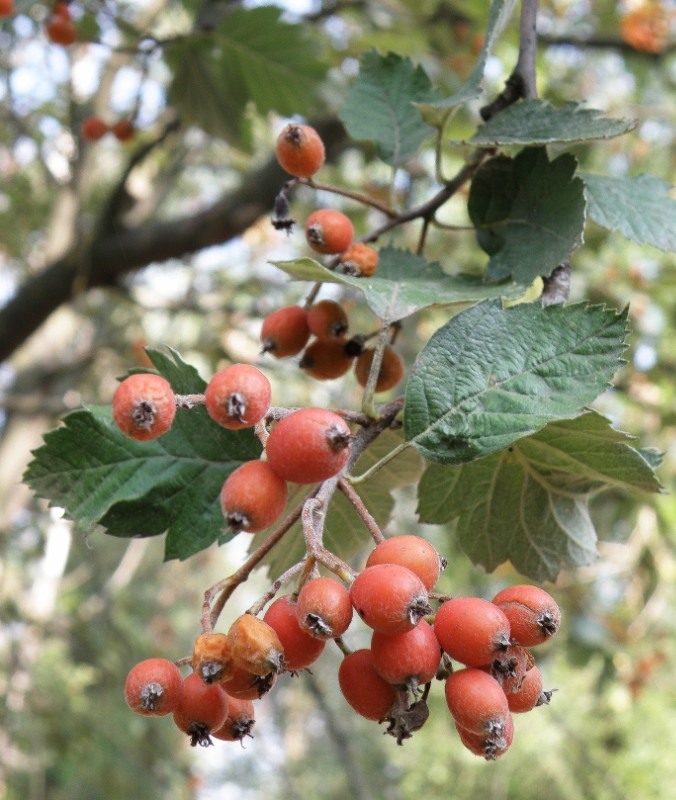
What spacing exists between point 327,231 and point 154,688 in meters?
0.79

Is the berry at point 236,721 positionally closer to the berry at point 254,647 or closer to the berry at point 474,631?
the berry at point 254,647

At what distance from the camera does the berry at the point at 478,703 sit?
34.5 inches

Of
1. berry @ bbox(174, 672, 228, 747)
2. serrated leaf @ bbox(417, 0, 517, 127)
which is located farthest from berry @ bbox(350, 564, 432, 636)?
serrated leaf @ bbox(417, 0, 517, 127)

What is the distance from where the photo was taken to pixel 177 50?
3.05 meters

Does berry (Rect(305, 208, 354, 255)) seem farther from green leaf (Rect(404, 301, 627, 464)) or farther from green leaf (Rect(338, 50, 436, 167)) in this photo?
green leaf (Rect(338, 50, 436, 167))

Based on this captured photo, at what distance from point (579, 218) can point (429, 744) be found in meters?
12.6

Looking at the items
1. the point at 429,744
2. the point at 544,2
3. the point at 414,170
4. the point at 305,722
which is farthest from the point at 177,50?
the point at 305,722

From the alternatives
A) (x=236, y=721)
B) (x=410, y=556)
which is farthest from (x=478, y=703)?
(x=236, y=721)

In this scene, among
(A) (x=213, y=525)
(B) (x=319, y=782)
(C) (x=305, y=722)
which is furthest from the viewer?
(C) (x=305, y=722)

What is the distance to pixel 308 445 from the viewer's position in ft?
2.91

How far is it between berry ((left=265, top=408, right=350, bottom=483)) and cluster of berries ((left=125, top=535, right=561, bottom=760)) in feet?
0.41

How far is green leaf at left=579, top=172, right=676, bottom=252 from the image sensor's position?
1.43 m

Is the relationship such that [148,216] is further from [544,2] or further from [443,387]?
[443,387]

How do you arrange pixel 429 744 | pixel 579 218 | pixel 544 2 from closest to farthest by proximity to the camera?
Result: pixel 579 218, pixel 544 2, pixel 429 744
